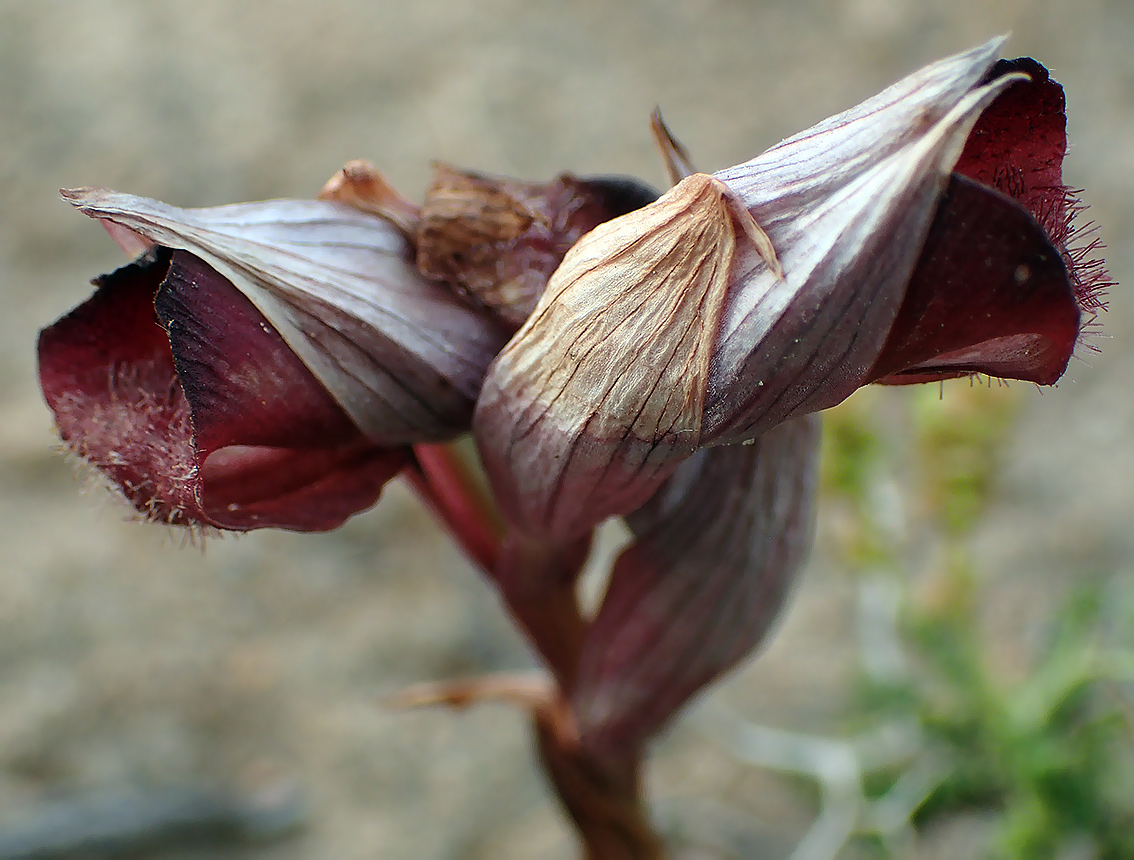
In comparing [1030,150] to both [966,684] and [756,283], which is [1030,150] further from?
[966,684]

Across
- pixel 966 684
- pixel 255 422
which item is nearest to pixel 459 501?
pixel 255 422

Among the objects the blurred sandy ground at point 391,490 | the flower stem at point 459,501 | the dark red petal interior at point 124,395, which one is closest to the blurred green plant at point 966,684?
the blurred sandy ground at point 391,490

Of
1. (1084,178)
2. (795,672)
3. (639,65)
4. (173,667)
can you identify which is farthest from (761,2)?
(173,667)

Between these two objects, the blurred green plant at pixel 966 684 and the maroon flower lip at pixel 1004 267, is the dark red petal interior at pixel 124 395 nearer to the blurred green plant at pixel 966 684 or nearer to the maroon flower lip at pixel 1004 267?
the maroon flower lip at pixel 1004 267

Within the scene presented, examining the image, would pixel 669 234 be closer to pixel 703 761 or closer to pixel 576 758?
pixel 576 758

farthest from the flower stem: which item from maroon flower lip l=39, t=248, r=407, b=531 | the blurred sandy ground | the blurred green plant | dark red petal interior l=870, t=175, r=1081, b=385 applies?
the blurred sandy ground

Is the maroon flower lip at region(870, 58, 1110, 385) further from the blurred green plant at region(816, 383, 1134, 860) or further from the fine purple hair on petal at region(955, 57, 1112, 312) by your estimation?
the blurred green plant at region(816, 383, 1134, 860)
